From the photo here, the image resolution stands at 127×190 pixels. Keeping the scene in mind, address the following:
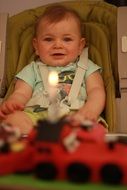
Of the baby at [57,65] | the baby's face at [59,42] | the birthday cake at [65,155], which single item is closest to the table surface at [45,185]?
the birthday cake at [65,155]

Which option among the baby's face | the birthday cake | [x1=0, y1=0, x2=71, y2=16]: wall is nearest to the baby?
the baby's face

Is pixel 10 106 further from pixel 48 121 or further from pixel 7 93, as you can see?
pixel 48 121

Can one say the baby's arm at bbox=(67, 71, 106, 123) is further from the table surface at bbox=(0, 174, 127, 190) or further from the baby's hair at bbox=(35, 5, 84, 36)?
the table surface at bbox=(0, 174, 127, 190)

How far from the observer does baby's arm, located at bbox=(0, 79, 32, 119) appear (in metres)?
1.25

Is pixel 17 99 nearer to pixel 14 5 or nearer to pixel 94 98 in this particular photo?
pixel 94 98

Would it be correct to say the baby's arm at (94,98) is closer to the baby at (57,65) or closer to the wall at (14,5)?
the baby at (57,65)

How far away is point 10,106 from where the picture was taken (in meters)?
1.25

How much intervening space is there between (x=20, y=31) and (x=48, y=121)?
1044 millimetres

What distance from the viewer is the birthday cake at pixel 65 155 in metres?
0.62

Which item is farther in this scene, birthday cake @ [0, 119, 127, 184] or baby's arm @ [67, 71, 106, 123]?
baby's arm @ [67, 71, 106, 123]

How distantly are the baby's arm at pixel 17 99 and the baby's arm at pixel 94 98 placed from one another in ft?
0.71

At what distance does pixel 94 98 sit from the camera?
4.36ft

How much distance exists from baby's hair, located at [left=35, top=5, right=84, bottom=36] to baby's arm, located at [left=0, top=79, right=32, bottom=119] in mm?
254

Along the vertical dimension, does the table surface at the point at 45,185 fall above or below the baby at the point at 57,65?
below
